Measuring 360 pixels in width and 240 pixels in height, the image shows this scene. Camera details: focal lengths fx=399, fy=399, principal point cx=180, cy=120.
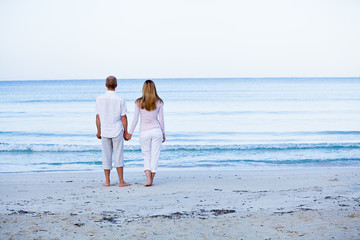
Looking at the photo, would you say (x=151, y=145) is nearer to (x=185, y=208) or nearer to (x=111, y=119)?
(x=111, y=119)

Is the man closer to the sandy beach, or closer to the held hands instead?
the held hands

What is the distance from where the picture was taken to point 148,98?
21.2 ft

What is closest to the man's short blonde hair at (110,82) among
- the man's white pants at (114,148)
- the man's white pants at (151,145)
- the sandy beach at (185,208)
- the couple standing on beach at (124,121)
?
the couple standing on beach at (124,121)

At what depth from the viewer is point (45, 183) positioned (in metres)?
7.76

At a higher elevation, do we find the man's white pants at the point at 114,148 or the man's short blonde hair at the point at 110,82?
the man's short blonde hair at the point at 110,82

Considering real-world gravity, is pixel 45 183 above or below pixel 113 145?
below

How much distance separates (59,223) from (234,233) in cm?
201

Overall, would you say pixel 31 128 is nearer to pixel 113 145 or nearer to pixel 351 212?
pixel 113 145

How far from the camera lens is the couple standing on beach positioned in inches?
Result: 255

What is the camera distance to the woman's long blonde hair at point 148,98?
6.42 m

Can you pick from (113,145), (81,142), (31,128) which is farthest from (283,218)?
(31,128)

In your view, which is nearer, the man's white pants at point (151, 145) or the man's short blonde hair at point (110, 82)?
the man's short blonde hair at point (110, 82)

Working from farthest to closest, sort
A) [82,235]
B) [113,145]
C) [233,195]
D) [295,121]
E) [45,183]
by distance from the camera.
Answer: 1. [295,121]
2. [45,183]
3. [113,145]
4. [233,195]
5. [82,235]

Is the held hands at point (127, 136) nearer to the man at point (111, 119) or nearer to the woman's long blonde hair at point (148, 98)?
A: the man at point (111, 119)
